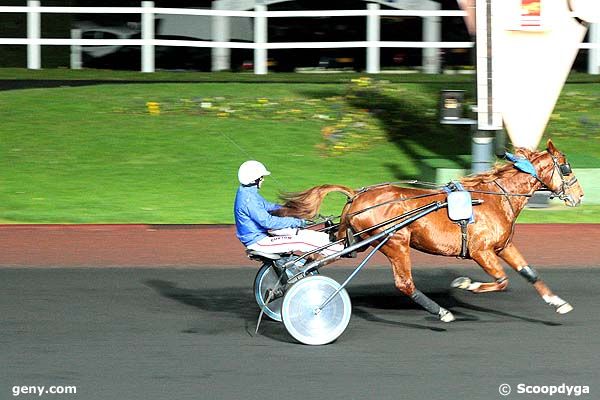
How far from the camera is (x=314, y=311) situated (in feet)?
26.3

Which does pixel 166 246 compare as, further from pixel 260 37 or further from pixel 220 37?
pixel 220 37

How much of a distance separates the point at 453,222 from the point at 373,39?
1336 centimetres

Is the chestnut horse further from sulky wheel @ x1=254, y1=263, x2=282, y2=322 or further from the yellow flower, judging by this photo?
the yellow flower

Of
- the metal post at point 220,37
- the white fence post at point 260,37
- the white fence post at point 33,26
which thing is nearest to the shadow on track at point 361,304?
the white fence post at point 260,37

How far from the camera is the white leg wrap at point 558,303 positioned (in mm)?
8445

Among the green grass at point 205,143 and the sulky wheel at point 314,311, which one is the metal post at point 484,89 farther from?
the sulky wheel at point 314,311

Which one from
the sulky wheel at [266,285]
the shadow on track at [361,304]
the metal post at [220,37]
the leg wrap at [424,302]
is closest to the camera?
the leg wrap at [424,302]

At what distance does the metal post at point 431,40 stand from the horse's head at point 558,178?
14.2m

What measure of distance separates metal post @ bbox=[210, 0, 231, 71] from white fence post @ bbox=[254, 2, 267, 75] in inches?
30.0

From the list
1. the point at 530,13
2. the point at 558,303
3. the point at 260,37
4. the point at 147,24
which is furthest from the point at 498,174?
the point at 147,24

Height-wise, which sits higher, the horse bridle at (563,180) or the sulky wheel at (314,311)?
the horse bridle at (563,180)

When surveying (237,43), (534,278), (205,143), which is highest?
(237,43)

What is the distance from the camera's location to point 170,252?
38.5 ft

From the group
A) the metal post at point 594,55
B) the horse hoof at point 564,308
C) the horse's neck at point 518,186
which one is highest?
the metal post at point 594,55
